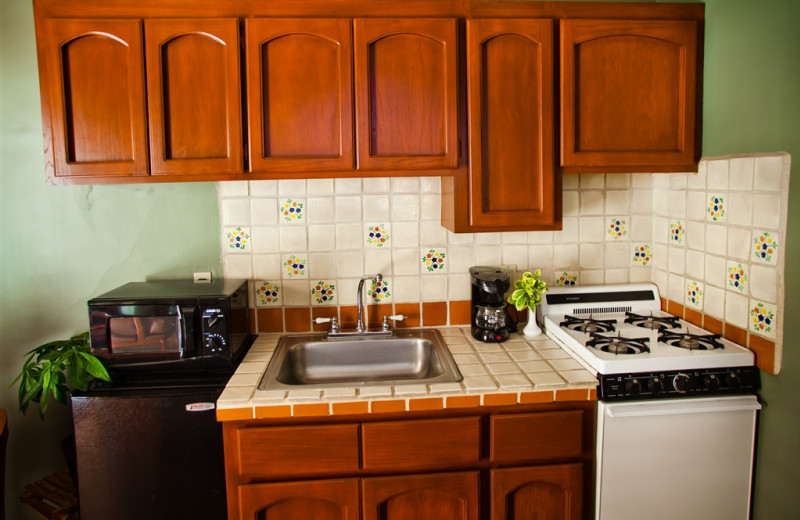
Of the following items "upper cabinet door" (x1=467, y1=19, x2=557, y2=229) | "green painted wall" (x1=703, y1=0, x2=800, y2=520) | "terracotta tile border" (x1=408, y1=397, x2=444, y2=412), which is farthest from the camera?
"upper cabinet door" (x1=467, y1=19, x2=557, y2=229)

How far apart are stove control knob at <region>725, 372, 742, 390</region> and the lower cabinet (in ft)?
1.52

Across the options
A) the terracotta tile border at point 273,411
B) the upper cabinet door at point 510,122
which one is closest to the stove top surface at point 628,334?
the upper cabinet door at point 510,122

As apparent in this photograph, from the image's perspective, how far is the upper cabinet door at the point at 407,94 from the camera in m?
2.08

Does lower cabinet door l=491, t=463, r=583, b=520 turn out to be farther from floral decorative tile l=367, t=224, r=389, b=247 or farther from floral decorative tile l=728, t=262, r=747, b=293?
floral decorative tile l=367, t=224, r=389, b=247

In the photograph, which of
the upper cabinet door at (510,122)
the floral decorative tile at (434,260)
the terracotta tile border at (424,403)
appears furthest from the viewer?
the floral decorative tile at (434,260)

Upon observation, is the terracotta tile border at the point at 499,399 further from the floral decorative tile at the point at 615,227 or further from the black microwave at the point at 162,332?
the floral decorative tile at the point at 615,227

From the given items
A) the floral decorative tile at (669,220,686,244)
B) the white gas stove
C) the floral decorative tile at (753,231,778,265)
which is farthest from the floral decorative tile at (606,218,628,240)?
the floral decorative tile at (753,231,778,265)

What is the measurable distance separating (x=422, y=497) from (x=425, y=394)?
1.17 feet

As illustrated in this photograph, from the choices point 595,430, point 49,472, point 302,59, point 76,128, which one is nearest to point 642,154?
point 595,430

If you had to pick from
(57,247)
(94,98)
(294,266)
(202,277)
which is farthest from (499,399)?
(57,247)

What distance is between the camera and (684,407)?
6.37ft

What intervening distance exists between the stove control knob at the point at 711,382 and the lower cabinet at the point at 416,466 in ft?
1.28

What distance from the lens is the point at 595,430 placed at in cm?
199

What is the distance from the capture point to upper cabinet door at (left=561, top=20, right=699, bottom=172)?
7.02 feet
